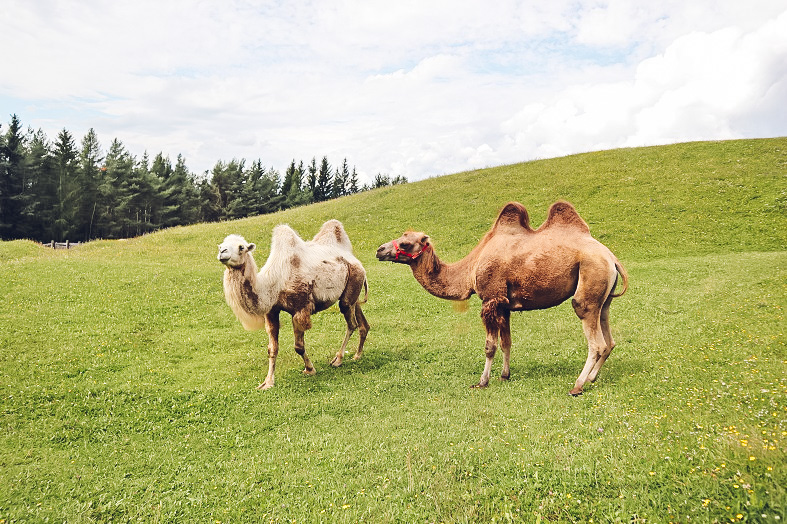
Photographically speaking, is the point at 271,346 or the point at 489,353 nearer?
the point at 489,353

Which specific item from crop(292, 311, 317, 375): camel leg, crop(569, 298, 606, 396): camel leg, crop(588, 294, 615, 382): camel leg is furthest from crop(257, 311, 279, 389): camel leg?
crop(588, 294, 615, 382): camel leg

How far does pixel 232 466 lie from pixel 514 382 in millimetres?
5820

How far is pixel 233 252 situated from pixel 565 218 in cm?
715

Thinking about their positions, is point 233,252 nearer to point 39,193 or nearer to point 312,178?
point 39,193

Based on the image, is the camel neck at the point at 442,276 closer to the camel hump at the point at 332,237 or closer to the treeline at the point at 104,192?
the camel hump at the point at 332,237

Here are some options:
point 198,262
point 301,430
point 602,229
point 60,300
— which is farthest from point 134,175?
point 301,430

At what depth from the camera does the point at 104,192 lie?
60625 millimetres

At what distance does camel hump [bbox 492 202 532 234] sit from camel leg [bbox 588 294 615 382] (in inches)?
89.9

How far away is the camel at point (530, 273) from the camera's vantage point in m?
8.79

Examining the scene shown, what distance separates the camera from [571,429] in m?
6.83

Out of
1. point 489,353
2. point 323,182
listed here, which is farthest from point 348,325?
point 323,182

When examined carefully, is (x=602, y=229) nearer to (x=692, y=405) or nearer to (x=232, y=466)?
(x=692, y=405)

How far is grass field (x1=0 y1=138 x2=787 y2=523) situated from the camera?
5215mm

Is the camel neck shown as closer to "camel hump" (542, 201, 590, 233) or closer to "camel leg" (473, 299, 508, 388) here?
"camel leg" (473, 299, 508, 388)
